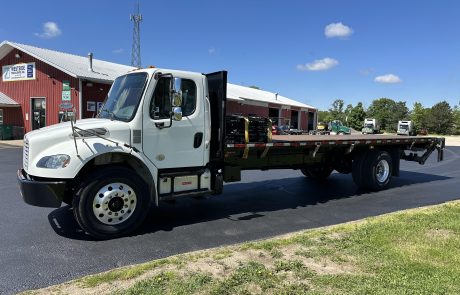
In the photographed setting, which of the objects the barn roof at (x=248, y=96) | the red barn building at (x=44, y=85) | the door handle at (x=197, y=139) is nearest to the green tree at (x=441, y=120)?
the barn roof at (x=248, y=96)

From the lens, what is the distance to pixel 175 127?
619 cm

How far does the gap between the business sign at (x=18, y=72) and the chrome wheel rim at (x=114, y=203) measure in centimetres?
2443

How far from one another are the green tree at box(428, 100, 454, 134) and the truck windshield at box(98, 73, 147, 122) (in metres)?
77.4

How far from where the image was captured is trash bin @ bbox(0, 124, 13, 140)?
26273mm

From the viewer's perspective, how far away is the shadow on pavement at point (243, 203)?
6.40m

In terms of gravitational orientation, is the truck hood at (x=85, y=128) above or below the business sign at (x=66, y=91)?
below

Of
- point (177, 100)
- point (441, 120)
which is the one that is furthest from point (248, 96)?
point (441, 120)

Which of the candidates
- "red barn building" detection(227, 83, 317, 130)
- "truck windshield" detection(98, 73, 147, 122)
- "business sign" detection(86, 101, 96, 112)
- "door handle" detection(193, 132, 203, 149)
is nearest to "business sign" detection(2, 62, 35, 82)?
"business sign" detection(86, 101, 96, 112)

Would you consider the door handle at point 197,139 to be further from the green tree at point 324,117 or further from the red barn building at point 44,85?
the green tree at point 324,117

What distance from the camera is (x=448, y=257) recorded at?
486 centimetres

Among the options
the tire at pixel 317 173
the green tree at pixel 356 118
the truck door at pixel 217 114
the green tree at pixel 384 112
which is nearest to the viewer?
the truck door at pixel 217 114

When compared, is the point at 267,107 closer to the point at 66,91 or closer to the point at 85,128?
the point at 66,91

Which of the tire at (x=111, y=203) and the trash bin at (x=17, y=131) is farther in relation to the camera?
the trash bin at (x=17, y=131)

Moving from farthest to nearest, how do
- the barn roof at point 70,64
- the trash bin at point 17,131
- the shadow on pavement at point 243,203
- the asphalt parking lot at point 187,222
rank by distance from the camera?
the trash bin at point 17,131 < the barn roof at point 70,64 < the shadow on pavement at point 243,203 < the asphalt parking lot at point 187,222
